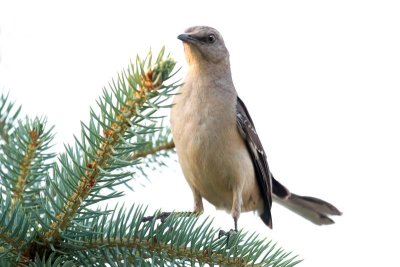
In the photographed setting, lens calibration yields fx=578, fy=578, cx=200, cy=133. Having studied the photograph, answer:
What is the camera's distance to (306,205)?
7.45m

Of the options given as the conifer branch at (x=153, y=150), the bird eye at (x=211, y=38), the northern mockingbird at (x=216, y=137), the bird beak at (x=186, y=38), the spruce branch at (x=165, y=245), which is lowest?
the spruce branch at (x=165, y=245)

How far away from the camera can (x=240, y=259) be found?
9.80 feet

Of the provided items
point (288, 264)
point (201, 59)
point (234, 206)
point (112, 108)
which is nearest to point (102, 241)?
point (112, 108)

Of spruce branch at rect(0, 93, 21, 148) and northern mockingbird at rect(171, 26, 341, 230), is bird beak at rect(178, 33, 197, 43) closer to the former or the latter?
northern mockingbird at rect(171, 26, 341, 230)

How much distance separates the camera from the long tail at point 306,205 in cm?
732

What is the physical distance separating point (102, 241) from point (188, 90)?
3.26 meters

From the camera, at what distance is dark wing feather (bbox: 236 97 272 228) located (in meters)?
6.18

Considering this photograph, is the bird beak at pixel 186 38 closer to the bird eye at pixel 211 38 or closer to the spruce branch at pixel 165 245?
the bird eye at pixel 211 38

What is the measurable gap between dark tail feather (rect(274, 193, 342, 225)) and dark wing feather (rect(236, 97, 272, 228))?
0.82 m

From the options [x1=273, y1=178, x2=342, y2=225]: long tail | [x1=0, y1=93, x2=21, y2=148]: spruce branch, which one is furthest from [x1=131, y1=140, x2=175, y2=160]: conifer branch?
[x1=273, y1=178, x2=342, y2=225]: long tail

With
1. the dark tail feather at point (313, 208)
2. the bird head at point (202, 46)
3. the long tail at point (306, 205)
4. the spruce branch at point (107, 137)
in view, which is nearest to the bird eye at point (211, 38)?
the bird head at point (202, 46)

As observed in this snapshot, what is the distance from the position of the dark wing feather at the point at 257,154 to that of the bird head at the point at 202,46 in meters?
0.56

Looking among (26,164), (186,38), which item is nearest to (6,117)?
(26,164)

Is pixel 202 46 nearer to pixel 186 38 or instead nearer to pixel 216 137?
pixel 186 38
